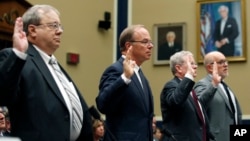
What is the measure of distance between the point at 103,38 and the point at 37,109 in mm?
5669

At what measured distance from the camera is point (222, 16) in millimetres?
8219

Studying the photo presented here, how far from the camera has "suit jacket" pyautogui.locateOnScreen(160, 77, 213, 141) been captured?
158 inches

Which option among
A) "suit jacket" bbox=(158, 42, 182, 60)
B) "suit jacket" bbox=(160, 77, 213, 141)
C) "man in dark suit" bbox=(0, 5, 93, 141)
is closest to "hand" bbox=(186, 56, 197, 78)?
"suit jacket" bbox=(160, 77, 213, 141)

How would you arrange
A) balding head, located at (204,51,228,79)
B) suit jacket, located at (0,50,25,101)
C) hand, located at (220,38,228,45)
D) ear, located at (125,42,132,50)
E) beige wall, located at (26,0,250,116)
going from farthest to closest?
hand, located at (220,38,228,45)
beige wall, located at (26,0,250,116)
balding head, located at (204,51,228,79)
ear, located at (125,42,132,50)
suit jacket, located at (0,50,25,101)

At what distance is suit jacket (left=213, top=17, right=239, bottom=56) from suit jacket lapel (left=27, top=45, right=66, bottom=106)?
5456 millimetres

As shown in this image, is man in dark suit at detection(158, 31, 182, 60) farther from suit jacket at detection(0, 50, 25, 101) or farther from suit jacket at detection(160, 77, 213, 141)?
suit jacket at detection(0, 50, 25, 101)

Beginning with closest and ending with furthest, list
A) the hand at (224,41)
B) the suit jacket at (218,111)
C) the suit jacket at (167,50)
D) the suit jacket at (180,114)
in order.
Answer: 1. the suit jacket at (180,114)
2. the suit jacket at (218,111)
3. the hand at (224,41)
4. the suit jacket at (167,50)

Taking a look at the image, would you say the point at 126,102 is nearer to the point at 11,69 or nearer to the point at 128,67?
the point at 128,67

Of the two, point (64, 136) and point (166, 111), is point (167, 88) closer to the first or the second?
point (166, 111)

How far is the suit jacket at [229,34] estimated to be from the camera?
26.3ft

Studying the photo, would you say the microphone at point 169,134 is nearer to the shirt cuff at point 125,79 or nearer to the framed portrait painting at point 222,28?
the shirt cuff at point 125,79

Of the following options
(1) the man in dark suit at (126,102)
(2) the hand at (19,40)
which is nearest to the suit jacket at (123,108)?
(1) the man in dark suit at (126,102)

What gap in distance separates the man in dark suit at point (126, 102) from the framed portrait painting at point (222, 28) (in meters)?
4.52

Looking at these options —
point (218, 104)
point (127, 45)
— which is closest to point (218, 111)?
point (218, 104)
